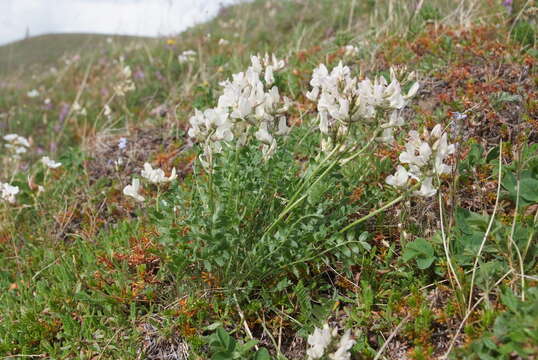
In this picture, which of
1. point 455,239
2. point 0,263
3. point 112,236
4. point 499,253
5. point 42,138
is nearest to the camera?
point 499,253

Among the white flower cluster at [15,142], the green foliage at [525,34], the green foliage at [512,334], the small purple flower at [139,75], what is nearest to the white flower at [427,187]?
the green foliage at [512,334]

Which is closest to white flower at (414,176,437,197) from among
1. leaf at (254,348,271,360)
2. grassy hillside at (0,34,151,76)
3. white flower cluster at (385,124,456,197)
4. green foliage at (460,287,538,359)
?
white flower cluster at (385,124,456,197)

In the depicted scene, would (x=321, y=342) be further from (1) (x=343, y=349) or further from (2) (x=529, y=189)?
(2) (x=529, y=189)

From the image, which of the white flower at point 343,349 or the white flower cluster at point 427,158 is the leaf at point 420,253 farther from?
the white flower at point 343,349

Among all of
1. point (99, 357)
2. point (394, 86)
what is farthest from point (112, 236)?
point (394, 86)

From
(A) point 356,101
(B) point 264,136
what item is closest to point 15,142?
(B) point 264,136

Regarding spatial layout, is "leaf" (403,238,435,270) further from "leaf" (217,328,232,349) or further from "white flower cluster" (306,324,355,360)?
"leaf" (217,328,232,349)

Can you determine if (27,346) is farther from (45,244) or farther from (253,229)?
(253,229)
